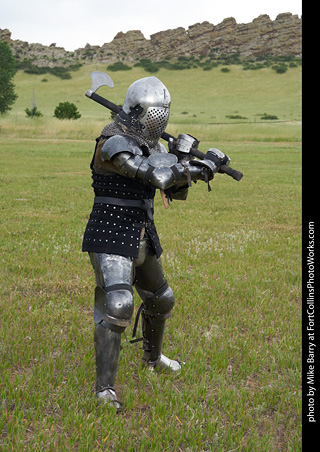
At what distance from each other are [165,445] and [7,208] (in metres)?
9.51

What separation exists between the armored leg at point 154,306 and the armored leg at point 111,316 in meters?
0.41

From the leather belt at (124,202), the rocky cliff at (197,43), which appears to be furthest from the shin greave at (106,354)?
the rocky cliff at (197,43)

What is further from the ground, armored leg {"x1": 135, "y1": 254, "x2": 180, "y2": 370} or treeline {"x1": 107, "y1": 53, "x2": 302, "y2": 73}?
treeline {"x1": 107, "y1": 53, "x2": 302, "y2": 73}

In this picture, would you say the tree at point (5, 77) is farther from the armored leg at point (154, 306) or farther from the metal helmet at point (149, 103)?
the armored leg at point (154, 306)

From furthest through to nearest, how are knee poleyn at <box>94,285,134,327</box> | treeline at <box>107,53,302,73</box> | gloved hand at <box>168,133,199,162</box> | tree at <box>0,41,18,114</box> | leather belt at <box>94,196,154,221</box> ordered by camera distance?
treeline at <box>107,53,302,73</box> < tree at <box>0,41,18,114</box> < gloved hand at <box>168,133,199,162</box> < leather belt at <box>94,196,154,221</box> < knee poleyn at <box>94,285,134,327</box>

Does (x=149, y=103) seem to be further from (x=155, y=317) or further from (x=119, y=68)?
(x=119, y=68)

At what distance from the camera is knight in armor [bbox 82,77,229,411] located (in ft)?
12.1

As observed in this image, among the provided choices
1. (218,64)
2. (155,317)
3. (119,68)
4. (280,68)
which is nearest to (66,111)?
(155,317)

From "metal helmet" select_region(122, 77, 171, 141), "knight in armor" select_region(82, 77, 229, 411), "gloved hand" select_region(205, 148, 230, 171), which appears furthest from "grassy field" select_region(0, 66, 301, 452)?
"metal helmet" select_region(122, 77, 171, 141)

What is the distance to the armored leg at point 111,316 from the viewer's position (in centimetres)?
366

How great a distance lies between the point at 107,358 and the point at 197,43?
620 ft

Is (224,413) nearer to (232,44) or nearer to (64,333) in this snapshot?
(64,333)

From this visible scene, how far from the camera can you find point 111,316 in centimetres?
366

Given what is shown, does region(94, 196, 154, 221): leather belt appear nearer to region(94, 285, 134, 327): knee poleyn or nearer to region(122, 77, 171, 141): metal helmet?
region(122, 77, 171, 141): metal helmet
